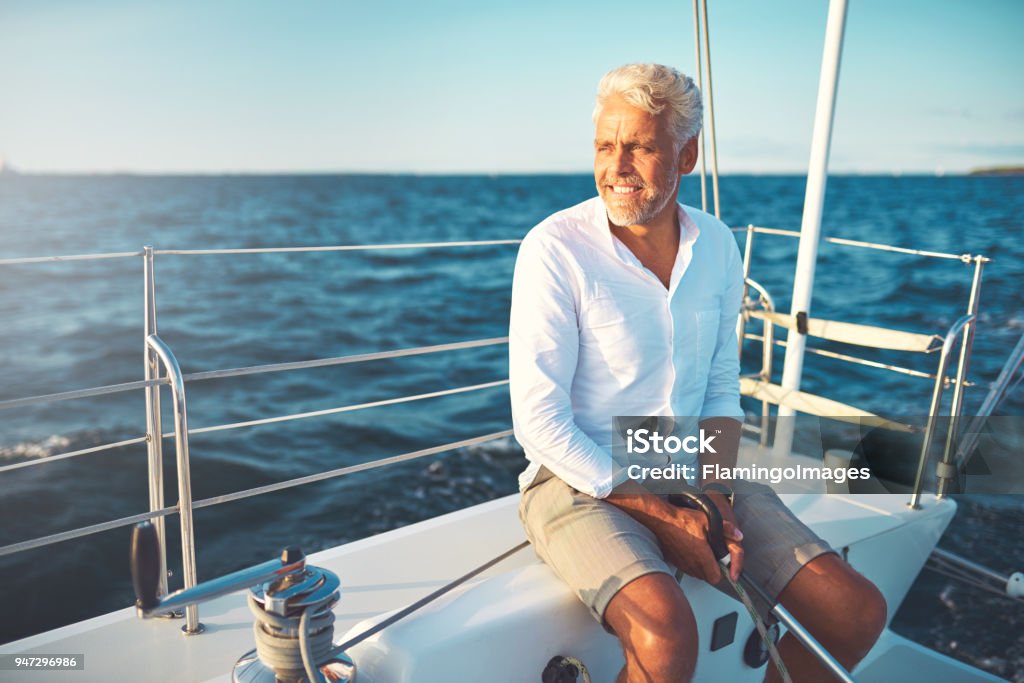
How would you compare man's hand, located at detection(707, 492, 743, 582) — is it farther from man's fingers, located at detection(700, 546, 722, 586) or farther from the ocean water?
the ocean water

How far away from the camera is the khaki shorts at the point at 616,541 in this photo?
1.36m

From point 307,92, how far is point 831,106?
97.1ft

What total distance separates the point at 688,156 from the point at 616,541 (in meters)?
0.79

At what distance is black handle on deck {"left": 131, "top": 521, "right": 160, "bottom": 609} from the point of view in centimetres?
94

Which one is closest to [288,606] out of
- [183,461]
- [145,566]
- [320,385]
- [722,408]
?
[145,566]

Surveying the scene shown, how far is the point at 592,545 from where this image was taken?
1402mm

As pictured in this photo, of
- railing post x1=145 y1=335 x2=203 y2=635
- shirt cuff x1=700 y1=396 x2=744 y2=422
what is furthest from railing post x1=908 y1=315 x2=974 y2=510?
railing post x1=145 y1=335 x2=203 y2=635

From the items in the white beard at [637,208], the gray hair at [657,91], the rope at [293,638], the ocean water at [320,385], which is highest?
the gray hair at [657,91]

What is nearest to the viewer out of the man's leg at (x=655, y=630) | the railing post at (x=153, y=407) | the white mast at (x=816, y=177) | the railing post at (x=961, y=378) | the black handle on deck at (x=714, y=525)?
the man's leg at (x=655, y=630)

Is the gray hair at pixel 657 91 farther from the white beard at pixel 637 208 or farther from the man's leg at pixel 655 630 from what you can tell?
the man's leg at pixel 655 630

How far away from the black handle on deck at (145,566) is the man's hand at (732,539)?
95cm

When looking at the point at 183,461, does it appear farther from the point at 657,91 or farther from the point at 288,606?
the point at 657,91

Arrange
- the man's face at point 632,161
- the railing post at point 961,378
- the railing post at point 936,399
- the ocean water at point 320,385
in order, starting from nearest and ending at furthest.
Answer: the man's face at point 632,161 < the railing post at point 936,399 < the railing post at point 961,378 < the ocean water at point 320,385

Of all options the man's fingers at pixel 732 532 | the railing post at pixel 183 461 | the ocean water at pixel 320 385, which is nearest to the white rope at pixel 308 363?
the railing post at pixel 183 461
